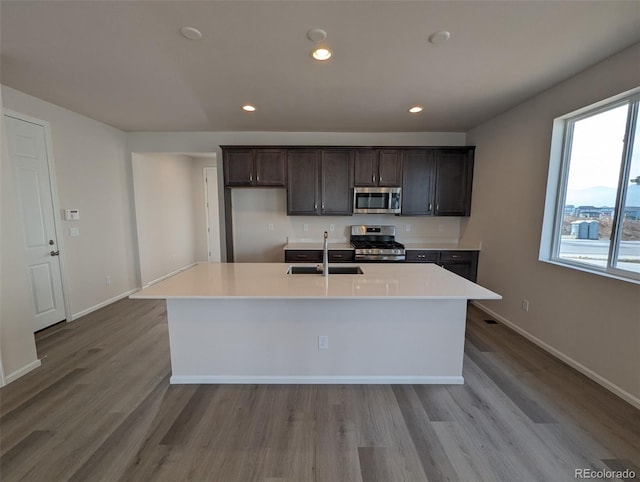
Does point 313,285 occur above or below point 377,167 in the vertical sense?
below

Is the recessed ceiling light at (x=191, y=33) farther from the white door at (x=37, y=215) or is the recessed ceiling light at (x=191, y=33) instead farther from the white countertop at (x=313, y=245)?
the white countertop at (x=313, y=245)

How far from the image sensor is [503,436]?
1.68 meters

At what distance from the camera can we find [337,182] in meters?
4.04

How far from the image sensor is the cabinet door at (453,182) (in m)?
4.00

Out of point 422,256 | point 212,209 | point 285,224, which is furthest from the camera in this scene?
point 212,209

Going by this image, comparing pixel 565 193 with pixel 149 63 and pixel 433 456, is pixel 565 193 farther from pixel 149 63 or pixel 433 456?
pixel 149 63

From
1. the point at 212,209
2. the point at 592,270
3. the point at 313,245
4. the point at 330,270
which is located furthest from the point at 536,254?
the point at 212,209

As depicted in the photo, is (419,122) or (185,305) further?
(419,122)

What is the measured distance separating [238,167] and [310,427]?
3456 millimetres

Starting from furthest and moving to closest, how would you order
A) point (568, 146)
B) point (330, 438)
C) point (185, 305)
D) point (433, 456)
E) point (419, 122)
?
1. point (419, 122)
2. point (568, 146)
3. point (185, 305)
4. point (330, 438)
5. point (433, 456)

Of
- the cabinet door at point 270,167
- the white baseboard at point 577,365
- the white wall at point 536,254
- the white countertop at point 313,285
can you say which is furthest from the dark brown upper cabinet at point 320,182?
the white baseboard at point 577,365

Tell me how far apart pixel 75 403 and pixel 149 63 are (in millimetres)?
2858

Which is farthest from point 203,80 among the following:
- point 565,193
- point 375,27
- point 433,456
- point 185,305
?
point 565,193

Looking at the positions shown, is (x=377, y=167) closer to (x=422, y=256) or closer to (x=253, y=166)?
(x=422, y=256)
